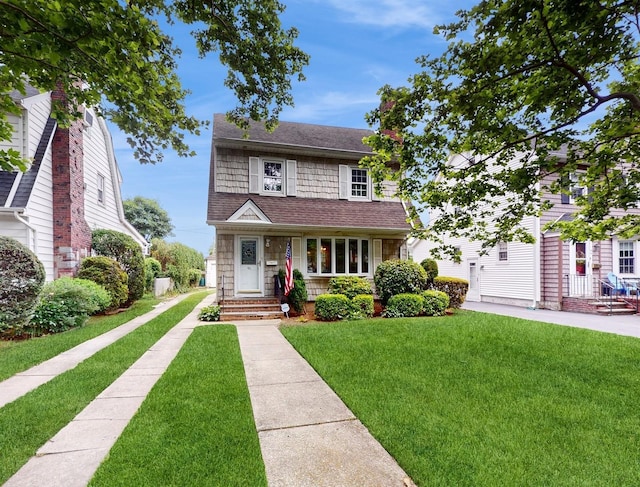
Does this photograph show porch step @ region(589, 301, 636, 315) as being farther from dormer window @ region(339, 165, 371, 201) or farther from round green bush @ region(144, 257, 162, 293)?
round green bush @ region(144, 257, 162, 293)

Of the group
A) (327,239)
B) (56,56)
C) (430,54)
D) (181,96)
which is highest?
Answer: (430,54)

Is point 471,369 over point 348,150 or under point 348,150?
under

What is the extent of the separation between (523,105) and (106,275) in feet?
39.9

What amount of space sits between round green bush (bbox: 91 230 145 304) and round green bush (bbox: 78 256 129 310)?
5.25 feet

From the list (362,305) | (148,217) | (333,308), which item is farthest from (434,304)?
(148,217)

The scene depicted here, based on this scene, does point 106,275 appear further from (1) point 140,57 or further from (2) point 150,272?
(1) point 140,57

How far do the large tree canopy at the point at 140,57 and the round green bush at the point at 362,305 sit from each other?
6535 millimetres

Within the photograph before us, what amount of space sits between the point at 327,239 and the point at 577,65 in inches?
365

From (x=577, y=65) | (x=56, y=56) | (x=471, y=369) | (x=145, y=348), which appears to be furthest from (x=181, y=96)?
(x=471, y=369)

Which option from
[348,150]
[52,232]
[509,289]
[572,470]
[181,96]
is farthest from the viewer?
[509,289]

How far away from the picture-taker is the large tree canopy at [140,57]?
8.97 feet

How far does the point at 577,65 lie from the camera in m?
3.97

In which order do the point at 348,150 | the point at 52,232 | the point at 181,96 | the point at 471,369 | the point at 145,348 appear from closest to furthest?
the point at 181,96 → the point at 471,369 → the point at 145,348 → the point at 52,232 → the point at 348,150

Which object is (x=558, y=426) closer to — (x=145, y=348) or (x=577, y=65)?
(x=577, y=65)
